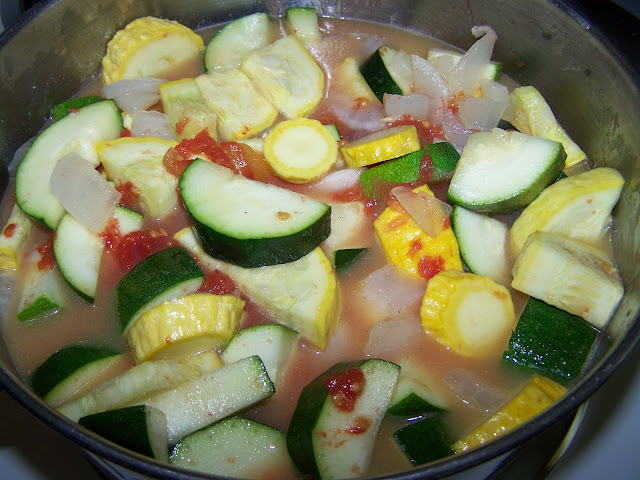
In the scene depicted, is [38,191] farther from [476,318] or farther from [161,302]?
[476,318]

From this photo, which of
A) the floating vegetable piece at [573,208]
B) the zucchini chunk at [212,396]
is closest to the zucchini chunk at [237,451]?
the zucchini chunk at [212,396]

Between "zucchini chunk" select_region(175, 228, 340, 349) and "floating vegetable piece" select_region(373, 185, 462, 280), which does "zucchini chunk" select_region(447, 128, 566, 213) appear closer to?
"floating vegetable piece" select_region(373, 185, 462, 280)

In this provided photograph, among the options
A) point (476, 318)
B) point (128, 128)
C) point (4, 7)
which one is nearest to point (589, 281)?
point (476, 318)

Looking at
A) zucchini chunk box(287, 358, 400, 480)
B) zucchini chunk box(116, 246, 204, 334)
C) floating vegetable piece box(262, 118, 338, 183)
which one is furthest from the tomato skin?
floating vegetable piece box(262, 118, 338, 183)

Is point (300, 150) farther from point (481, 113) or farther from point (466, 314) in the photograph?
point (466, 314)

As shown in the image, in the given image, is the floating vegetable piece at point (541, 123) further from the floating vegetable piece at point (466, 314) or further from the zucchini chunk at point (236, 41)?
the zucchini chunk at point (236, 41)

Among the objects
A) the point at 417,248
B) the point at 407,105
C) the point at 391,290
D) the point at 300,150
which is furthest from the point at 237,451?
the point at 407,105
